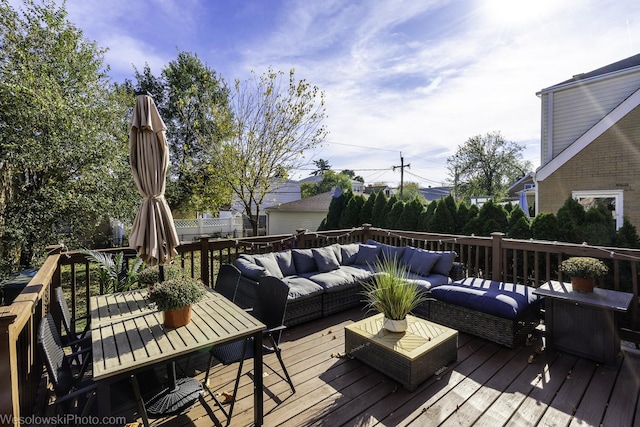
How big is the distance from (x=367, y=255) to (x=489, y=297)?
2.26 m

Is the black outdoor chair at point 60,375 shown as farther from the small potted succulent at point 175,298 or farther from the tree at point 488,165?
the tree at point 488,165

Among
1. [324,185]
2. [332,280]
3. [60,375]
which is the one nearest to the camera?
[60,375]

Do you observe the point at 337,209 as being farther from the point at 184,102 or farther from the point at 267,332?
the point at 267,332

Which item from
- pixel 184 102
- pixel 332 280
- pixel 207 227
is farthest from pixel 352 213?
pixel 207 227

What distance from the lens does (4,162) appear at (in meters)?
5.77

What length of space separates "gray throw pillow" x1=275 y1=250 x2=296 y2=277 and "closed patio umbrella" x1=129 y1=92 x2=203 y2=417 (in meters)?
2.11

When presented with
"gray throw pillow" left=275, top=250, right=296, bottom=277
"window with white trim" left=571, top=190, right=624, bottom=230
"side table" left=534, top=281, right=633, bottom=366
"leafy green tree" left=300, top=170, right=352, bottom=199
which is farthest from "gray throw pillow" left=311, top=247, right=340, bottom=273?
"leafy green tree" left=300, top=170, right=352, bottom=199

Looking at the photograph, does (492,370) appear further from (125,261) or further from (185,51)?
(185,51)

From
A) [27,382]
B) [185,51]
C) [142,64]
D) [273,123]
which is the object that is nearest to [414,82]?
[273,123]

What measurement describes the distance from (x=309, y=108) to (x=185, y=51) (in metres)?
9.45

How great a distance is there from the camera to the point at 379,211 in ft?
33.4

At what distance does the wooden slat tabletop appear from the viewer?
67.6 inches

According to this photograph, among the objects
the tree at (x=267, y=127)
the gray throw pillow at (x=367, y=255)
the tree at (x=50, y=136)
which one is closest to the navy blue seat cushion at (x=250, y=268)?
the gray throw pillow at (x=367, y=255)

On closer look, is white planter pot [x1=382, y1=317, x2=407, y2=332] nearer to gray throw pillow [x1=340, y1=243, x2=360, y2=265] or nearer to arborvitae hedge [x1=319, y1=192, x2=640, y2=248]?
gray throw pillow [x1=340, y1=243, x2=360, y2=265]
